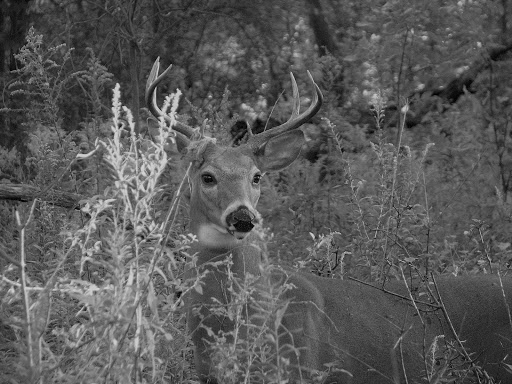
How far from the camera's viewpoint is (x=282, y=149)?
6.13 m

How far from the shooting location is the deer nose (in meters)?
5.04

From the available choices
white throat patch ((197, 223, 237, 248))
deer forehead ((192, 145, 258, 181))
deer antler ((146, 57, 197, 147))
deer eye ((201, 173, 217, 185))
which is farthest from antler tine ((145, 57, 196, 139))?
white throat patch ((197, 223, 237, 248))

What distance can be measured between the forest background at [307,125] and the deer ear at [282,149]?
27 centimetres

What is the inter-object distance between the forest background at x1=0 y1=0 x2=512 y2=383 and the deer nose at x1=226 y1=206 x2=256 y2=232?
14cm

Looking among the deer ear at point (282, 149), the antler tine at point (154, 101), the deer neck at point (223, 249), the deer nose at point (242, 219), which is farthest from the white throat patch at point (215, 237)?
the deer ear at point (282, 149)

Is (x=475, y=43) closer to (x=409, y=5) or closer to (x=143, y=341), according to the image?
(x=409, y=5)

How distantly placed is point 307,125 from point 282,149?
3.73 m

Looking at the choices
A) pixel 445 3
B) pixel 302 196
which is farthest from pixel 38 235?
pixel 445 3

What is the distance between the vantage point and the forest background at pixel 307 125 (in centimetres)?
593

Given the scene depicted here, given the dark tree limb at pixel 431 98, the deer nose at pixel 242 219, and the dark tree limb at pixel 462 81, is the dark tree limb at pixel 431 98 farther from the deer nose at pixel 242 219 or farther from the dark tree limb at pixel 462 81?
the deer nose at pixel 242 219

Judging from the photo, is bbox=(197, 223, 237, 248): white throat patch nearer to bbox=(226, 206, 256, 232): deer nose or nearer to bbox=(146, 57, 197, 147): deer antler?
bbox=(226, 206, 256, 232): deer nose

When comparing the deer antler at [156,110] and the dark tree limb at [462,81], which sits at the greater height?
the deer antler at [156,110]

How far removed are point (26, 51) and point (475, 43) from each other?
4336 mm

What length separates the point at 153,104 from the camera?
5734 mm
